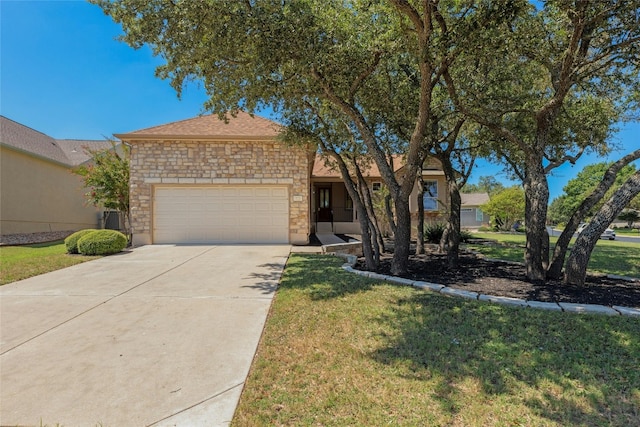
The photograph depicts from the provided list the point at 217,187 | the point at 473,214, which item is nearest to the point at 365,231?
the point at 217,187

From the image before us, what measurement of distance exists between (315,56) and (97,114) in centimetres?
1589

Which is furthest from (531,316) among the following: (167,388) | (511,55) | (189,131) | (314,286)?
(189,131)

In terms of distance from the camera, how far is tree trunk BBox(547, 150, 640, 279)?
5461mm

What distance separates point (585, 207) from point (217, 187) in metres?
11.1

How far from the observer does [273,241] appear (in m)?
12.7

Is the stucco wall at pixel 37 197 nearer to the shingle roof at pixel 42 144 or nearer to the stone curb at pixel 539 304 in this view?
the shingle roof at pixel 42 144

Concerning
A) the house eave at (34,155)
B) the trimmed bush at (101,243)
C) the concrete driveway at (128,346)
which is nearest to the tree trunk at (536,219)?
the concrete driveway at (128,346)

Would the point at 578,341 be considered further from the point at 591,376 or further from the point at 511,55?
the point at 511,55

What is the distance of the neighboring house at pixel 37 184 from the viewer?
1392 centimetres

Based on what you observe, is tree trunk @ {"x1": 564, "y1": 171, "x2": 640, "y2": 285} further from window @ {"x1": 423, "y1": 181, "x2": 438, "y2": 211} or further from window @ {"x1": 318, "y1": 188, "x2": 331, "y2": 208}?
window @ {"x1": 318, "y1": 188, "x2": 331, "y2": 208}

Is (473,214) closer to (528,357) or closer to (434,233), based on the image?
(434,233)

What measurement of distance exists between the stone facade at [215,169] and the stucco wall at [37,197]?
5.06m

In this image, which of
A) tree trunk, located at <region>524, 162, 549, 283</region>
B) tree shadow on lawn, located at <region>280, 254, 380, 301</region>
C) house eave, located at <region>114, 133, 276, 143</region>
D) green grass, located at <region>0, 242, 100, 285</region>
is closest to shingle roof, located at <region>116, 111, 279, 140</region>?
house eave, located at <region>114, 133, 276, 143</region>

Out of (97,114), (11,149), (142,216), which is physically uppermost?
(97,114)
